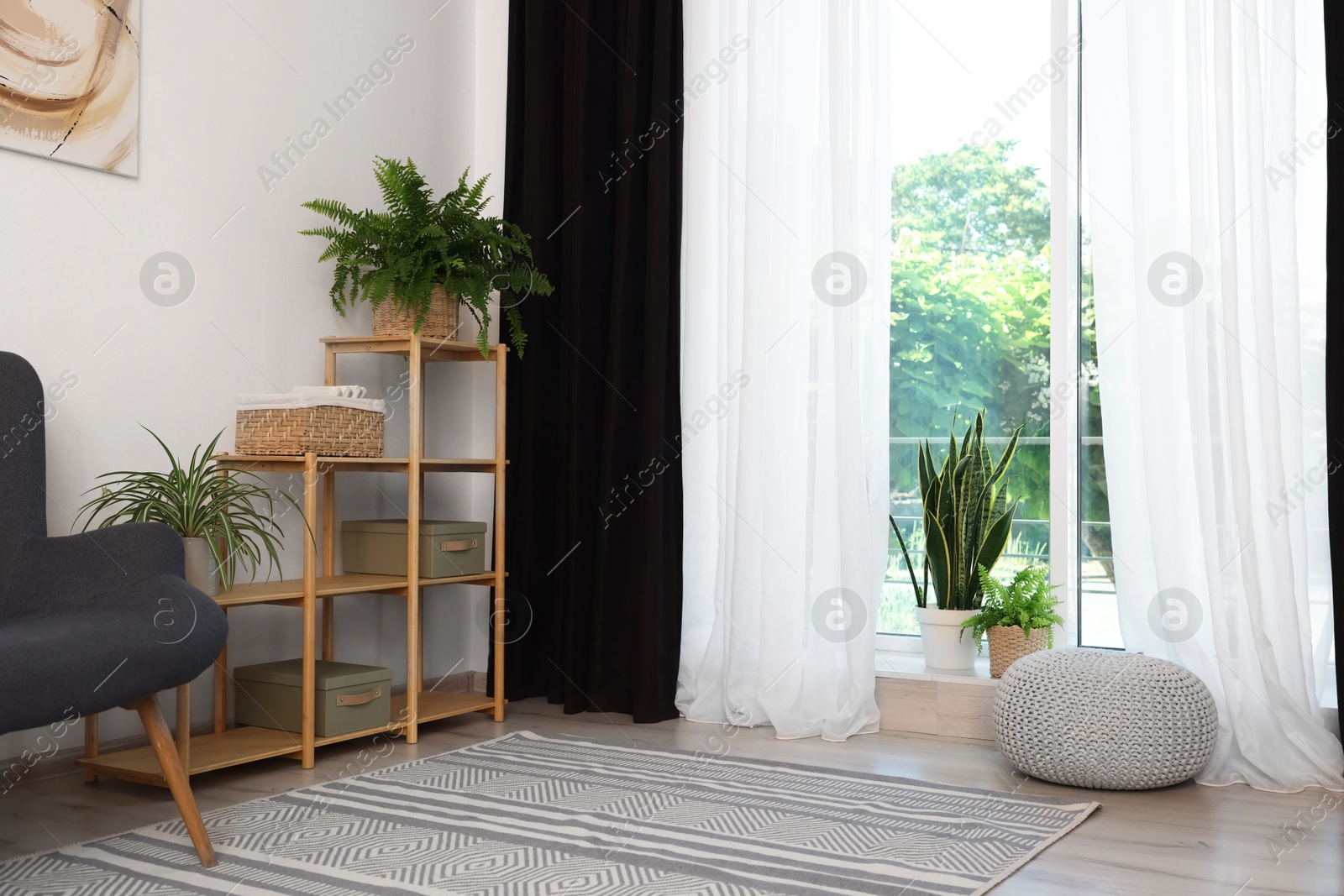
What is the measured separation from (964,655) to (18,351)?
96.3 inches

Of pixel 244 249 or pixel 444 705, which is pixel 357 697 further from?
pixel 244 249

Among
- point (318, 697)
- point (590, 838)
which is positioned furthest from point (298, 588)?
point (590, 838)

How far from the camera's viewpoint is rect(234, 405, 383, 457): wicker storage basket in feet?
8.90

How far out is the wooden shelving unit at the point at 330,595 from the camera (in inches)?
99.0

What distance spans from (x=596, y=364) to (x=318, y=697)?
1264 mm

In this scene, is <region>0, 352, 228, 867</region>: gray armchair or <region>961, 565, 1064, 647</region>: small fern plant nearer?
<region>0, 352, 228, 867</region>: gray armchair

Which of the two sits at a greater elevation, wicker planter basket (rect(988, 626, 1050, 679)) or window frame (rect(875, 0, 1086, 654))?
window frame (rect(875, 0, 1086, 654))

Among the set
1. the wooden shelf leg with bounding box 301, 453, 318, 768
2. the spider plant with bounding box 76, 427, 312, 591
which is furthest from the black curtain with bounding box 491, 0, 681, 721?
the spider plant with bounding box 76, 427, 312, 591

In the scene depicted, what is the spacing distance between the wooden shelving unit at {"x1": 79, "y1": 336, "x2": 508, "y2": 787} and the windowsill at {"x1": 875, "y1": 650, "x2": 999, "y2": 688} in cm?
110

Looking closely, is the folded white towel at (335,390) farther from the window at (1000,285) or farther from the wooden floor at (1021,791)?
the window at (1000,285)

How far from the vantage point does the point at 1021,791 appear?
249cm

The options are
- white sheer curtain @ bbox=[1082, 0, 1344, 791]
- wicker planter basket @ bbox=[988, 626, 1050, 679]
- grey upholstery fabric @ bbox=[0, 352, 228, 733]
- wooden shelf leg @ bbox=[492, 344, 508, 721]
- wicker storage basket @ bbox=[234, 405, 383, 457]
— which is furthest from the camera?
wooden shelf leg @ bbox=[492, 344, 508, 721]

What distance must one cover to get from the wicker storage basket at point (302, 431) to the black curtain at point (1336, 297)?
230 cm

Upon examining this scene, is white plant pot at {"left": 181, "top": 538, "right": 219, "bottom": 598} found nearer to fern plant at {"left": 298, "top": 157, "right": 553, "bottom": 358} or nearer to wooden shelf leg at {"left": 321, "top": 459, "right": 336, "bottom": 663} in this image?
wooden shelf leg at {"left": 321, "top": 459, "right": 336, "bottom": 663}
